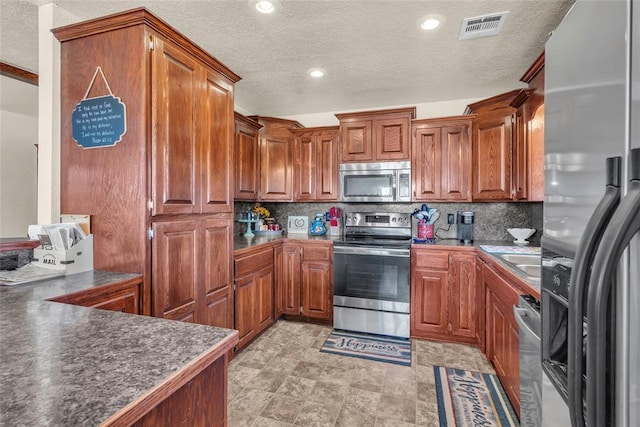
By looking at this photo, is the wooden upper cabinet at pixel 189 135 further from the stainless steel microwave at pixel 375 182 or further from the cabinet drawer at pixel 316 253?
the stainless steel microwave at pixel 375 182

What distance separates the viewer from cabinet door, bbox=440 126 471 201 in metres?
3.10

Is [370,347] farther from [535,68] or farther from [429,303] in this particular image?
[535,68]

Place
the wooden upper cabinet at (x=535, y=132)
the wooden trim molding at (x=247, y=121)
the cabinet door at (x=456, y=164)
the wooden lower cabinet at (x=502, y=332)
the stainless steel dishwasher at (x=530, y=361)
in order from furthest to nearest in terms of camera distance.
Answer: the wooden trim molding at (x=247, y=121) < the cabinet door at (x=456, y=164) < the wooden upper cabinet at (x=535, y=132) < the wooden lower cabinet at (x=502, y=332) < the stainless steel dishwasher at (x=530, y=361)

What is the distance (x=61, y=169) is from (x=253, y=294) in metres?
1.72

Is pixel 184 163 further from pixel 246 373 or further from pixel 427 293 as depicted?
pixel 427 293

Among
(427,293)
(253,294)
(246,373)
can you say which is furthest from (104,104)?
(427,293)

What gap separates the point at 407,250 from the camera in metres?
2.89

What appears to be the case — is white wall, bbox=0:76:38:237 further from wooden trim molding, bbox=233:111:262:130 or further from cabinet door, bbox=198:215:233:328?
cabinet door, bbox=198:215:233:328

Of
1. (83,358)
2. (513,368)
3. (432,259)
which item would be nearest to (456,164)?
(432,259)

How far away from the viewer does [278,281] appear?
3330mm

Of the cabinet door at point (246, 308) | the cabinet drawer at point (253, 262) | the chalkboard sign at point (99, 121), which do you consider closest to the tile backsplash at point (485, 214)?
the cabinet drawer at point (253, 262)

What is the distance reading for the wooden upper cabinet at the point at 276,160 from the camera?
12.1 feet

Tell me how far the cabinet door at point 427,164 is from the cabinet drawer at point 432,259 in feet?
2.09

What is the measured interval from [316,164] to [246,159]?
0.83 meters
